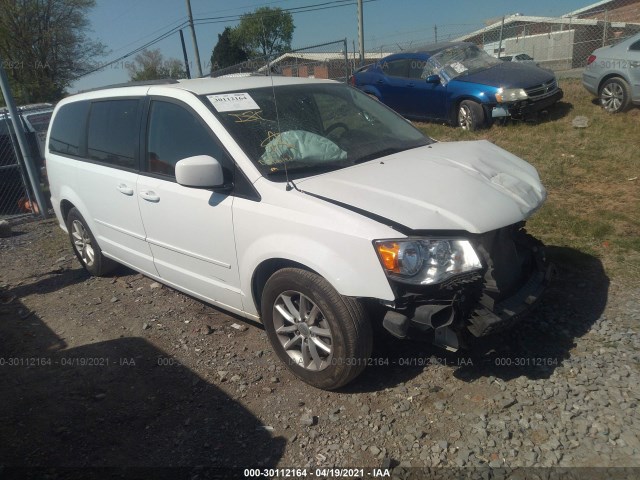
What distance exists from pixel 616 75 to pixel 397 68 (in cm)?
402

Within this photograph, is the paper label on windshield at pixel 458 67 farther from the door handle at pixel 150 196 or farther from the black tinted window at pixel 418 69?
A: the door handle at pixel 150 196

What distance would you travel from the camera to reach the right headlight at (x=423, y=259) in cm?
278

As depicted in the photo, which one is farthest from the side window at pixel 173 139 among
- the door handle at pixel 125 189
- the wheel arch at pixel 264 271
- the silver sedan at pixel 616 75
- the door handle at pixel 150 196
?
the silver sedan at pixel 616 75

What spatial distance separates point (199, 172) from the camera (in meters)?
3.31

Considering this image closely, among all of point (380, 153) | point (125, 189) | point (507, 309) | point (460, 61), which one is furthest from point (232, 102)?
point (460, 61)

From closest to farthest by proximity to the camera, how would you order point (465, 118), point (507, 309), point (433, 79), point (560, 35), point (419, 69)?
point (507, 309) → point (465, 118) → point (433, 79) → point (419, 69) → point (560, 35)

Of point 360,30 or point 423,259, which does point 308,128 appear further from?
point 360,30

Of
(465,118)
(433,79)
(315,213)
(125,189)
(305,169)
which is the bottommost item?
(465,118)

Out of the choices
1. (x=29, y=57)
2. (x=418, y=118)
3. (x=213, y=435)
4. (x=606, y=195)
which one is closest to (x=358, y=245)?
(x=213, y=435)

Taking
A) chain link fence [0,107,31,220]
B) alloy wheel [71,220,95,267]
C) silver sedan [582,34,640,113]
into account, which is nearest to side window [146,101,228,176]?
alloy wheel [71,220,95,267]

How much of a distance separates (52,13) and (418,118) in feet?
97.8

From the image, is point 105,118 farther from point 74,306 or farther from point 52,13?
point 52,13

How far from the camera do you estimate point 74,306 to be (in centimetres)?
514

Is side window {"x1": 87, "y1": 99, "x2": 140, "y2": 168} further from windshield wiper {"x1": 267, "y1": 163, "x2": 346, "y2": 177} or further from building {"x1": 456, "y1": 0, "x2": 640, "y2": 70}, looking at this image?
building {"x1": 456, "y1": 0, "x2": 640, "y2": 70}
